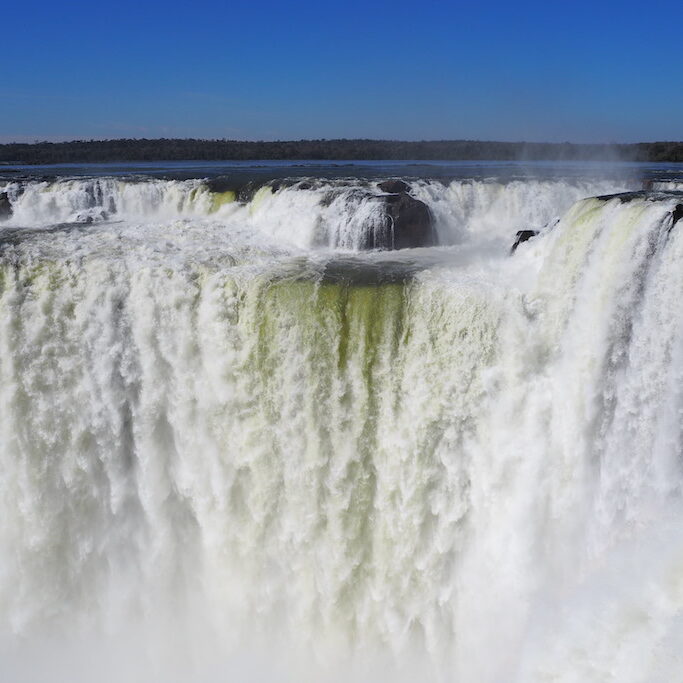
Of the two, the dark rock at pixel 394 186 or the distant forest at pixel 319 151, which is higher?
the distant forest at pixel 319 151

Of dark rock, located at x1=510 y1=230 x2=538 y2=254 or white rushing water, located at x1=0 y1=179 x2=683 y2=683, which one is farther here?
dark rock, located at x1=510 y1=230 x2=538 y2=254

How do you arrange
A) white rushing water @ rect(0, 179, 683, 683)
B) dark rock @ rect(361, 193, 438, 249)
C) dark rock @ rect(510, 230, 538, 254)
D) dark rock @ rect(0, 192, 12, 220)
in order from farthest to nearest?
1. dark rock @ rect(0, 192, 12, 220)
2. dark rock @ rect(361, 193, 438, 249)
3. dark rock @ rect(510, 230, 538, 254)
4. white rushing water @ rect(0, 179, 683, 683)

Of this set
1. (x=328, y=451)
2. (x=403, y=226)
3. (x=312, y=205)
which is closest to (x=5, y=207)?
(x=312, y=205)

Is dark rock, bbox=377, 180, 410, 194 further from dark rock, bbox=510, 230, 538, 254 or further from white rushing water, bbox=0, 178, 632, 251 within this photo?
dark rock, bbox=510, 230, 538, 254

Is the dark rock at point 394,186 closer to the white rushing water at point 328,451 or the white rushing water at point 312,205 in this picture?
the white rushing water at point 312,205

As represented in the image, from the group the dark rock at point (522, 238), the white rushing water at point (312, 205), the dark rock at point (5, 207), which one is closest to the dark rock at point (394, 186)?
the white rushing water at point (312, 205)

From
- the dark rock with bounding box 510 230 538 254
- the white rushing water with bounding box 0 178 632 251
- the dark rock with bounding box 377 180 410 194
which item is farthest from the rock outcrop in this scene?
the dark rock with bounding box 510 230 538 254

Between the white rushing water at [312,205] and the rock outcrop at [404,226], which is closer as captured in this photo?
the rock outcrop at [404,226]
